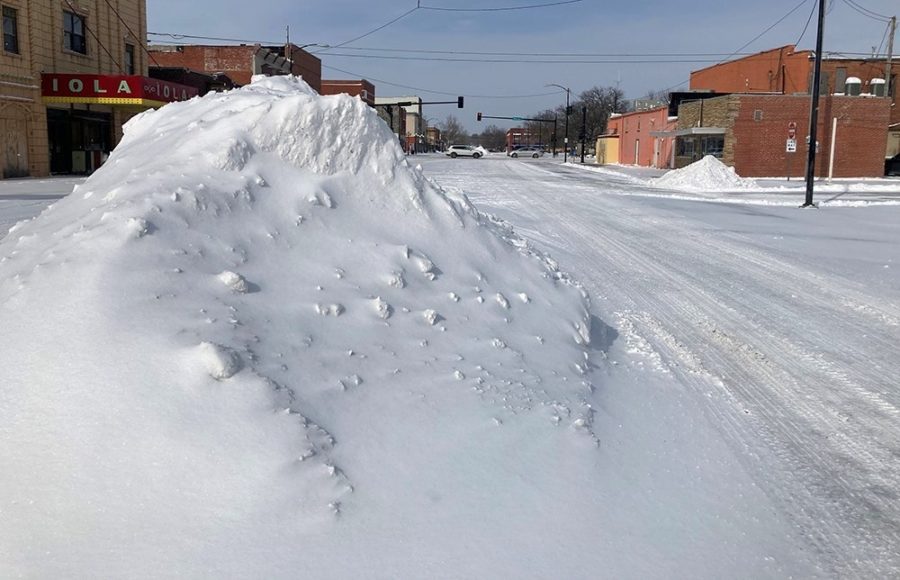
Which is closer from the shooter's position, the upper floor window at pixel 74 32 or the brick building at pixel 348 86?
the upper floor window at pixel 74 32

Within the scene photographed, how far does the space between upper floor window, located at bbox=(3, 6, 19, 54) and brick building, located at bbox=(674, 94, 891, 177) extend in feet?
108

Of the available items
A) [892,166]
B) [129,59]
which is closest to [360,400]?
[129,59]

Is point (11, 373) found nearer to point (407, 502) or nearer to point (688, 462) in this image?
point (407, 502)

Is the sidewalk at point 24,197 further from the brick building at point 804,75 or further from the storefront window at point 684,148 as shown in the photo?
the brick building at point 804,75

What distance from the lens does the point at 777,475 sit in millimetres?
4160

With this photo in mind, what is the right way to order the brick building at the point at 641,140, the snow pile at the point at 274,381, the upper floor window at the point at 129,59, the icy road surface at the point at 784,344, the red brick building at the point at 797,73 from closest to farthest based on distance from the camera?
the snow pile at the point at 274,381
the icy road surface at the point at 784,344
the upper floor window at the point at 129,59
the red brick building at the point at 797,73
the brick building at the point at 641,140

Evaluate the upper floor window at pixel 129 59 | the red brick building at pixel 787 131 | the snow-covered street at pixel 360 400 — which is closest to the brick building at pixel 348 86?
the upper floor window at pixel 129 59

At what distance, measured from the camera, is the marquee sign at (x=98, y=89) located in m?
28.9

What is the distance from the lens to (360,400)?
151 inches

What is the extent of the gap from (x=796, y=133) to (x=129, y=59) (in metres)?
34.5

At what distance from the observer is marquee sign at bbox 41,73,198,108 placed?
28875 millimetres

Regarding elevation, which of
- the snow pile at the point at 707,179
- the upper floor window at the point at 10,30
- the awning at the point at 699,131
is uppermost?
the upper floor window at the point at 10,30

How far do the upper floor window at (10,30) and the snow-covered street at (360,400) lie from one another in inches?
996

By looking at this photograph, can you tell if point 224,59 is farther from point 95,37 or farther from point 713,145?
point 713,145
